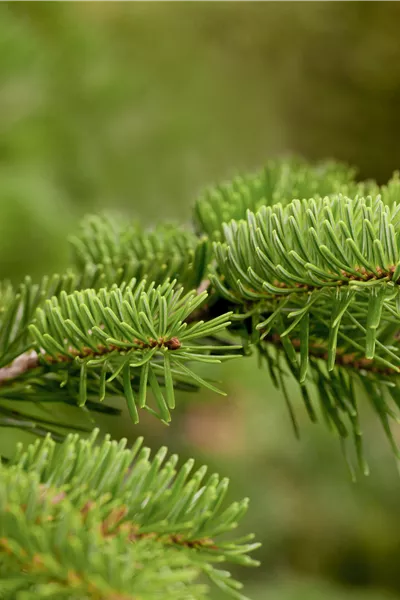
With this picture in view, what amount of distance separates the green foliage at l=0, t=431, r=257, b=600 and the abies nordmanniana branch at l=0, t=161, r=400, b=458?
0.03 m

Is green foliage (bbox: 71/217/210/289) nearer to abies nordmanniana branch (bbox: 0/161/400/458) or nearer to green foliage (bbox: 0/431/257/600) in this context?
abies nordmanniana branch (bbox: 0/161/400/458)

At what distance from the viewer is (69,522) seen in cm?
15

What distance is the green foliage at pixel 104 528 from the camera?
0.14 m

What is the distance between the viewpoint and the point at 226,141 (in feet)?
5.30

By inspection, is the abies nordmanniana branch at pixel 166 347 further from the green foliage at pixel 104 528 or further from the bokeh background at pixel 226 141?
the bokeh background at pixel 226 141

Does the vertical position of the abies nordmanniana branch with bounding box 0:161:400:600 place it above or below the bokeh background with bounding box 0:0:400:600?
below

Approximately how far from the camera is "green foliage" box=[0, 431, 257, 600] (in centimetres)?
14

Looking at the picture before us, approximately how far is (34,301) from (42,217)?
18.6 inches

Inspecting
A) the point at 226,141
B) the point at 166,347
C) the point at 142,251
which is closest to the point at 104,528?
the point at 166,347

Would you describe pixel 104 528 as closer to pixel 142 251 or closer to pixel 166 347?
pixel 166 347

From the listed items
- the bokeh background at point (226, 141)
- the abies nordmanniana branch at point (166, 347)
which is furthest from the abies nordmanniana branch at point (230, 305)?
the bokeh background at point (226, 141)

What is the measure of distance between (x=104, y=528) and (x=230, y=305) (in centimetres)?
12

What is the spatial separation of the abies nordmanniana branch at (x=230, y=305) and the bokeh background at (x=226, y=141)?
462 millimetres

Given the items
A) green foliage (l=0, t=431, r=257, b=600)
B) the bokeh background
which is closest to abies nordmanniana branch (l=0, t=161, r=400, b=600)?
green foliage (l=0, t=431, r=257, b=600)
